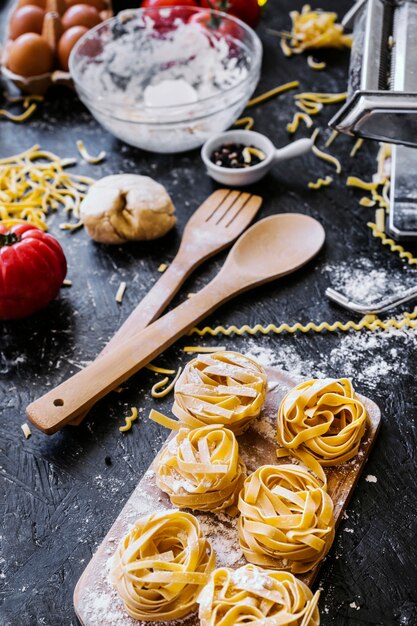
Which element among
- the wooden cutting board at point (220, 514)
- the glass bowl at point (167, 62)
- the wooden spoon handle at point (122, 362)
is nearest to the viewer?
the wooden cutting board at point (220, 514)

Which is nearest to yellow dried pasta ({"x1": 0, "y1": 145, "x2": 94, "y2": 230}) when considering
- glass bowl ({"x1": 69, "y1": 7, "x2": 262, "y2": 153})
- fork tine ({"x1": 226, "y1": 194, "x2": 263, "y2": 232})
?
glass bowl ({"x1": 69, "y1": 7, "x2": 262, "y2": 153})

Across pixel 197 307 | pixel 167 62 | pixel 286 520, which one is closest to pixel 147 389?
pixel 197 307

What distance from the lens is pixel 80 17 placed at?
2.22 m

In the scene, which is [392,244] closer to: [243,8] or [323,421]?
[323,421]

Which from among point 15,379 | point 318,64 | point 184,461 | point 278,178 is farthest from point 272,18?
point 184,461

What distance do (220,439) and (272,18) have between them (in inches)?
67.4

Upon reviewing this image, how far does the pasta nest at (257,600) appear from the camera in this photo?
104 cm

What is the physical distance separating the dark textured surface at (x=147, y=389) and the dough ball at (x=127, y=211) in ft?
0.17

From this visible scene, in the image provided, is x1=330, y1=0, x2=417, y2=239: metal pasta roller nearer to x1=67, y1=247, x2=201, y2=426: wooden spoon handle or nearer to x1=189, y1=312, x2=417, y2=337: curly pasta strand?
x1=189, y1=312, x2=417, y2=337: curly pasta strand

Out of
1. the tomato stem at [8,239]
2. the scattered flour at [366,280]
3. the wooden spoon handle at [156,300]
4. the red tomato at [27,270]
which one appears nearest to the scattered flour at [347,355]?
the scattered flour at [366,280]

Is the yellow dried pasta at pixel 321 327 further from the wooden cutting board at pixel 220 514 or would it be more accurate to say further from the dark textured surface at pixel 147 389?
the wooden cutting board at pixel 220 514

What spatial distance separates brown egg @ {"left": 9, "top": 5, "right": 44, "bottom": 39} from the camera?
221 centimetres

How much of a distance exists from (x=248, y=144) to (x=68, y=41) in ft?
2.17

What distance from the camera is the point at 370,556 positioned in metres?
1.21
